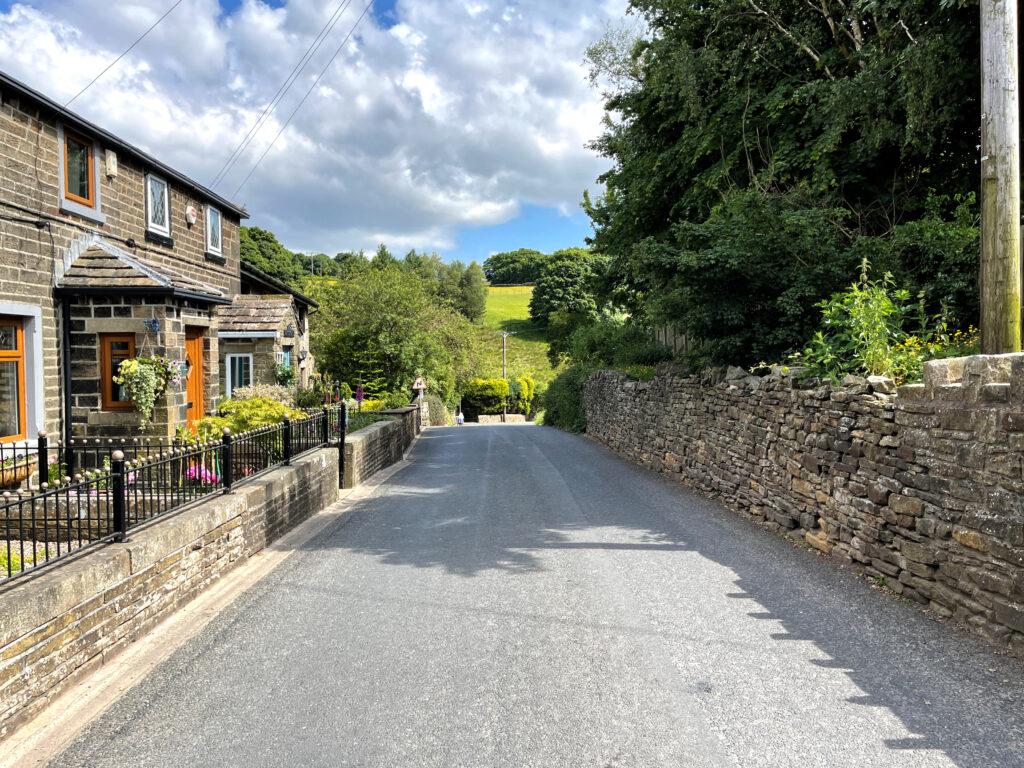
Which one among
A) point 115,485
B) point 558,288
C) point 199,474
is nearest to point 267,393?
point 199,474

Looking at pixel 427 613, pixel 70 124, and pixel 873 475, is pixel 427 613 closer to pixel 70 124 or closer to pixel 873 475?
pixel 873 475

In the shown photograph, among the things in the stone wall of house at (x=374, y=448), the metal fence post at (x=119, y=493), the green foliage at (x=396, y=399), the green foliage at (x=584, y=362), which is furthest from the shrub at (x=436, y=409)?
the metal fence post at (x=119, y=493)

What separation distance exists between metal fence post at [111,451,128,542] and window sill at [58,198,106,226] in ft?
26.3

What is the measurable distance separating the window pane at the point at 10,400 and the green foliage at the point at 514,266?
108m

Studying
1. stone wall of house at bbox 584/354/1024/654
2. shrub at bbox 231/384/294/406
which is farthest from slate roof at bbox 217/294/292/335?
stone wall of house at bbox 584/354/1024/654

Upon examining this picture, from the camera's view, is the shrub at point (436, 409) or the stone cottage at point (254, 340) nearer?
Answer: the stone cottage at point (254, 340)

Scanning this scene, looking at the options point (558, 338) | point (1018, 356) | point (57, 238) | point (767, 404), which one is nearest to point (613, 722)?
point (1018, 356)

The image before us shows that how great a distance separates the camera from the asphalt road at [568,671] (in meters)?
3.58

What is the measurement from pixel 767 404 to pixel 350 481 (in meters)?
7.17

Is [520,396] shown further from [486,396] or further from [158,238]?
[158,238]

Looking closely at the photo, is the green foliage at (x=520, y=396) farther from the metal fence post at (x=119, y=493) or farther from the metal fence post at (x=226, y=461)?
the metal fence post at (x=119, y=493)

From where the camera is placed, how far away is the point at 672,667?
4512 millimetres

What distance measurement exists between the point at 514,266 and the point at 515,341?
48.7 meters

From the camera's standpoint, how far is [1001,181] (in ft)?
20.1
